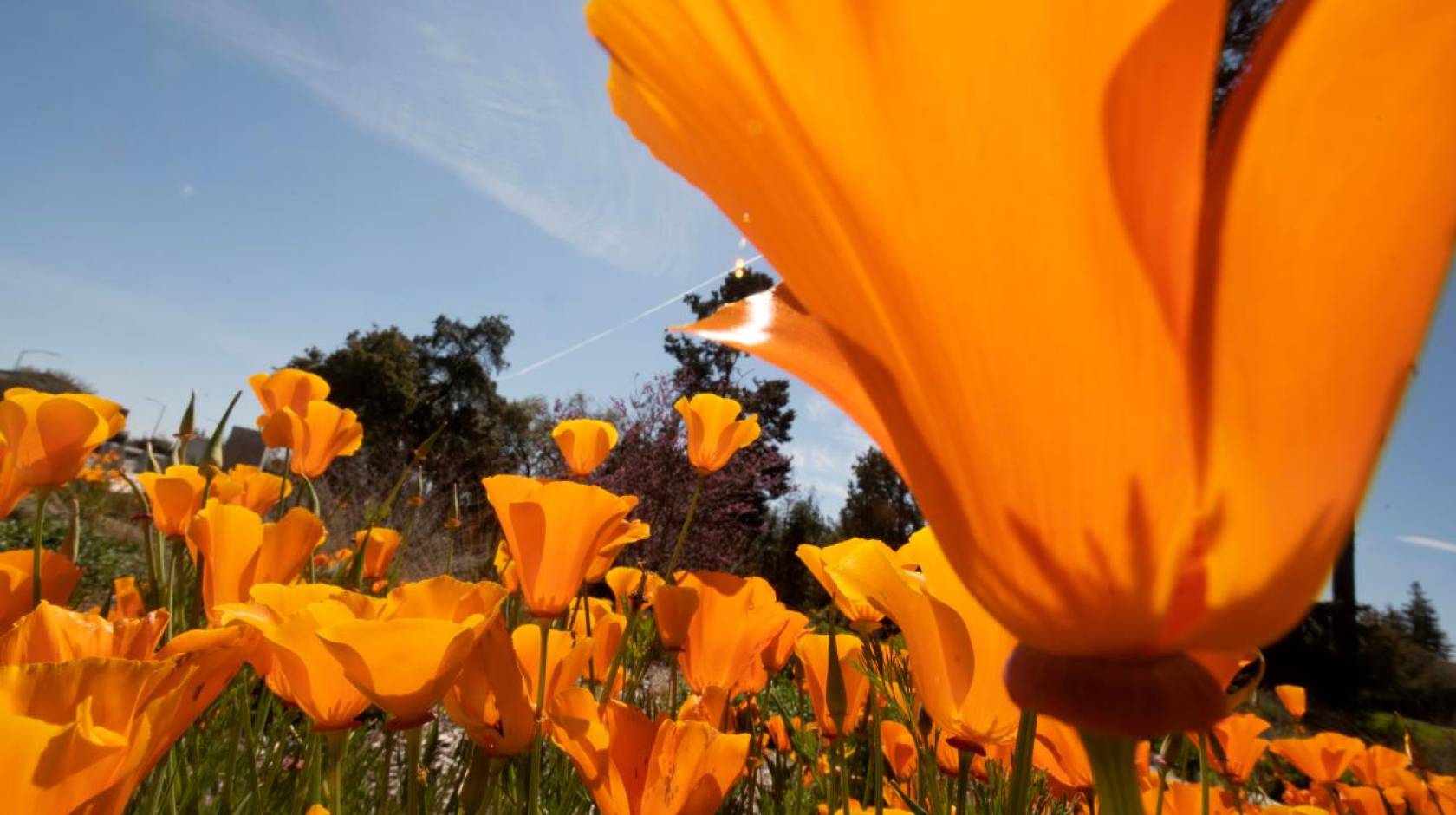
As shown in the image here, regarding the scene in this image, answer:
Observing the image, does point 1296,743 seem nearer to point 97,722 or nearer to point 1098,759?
point 1098,759

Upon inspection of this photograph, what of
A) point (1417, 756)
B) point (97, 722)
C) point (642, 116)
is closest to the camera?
point (642, 116)

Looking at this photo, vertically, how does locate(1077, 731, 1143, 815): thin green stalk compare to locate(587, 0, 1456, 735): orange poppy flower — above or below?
below

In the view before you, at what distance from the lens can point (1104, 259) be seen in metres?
0.27

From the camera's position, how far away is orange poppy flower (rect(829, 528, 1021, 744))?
62cm

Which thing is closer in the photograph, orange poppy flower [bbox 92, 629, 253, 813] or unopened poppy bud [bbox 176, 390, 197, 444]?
orange poppy flower [bbox 92, 629, 253, 813]

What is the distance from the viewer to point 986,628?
2.17ft

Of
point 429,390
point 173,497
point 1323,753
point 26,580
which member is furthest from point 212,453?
point 429,390

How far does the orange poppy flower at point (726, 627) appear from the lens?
4.47 ft

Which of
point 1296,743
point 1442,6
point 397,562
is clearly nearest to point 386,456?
point 397,562

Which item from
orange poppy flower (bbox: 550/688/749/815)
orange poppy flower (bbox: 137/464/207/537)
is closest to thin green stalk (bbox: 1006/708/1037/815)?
orange poppy flower (bbox: 550/688/749/815)

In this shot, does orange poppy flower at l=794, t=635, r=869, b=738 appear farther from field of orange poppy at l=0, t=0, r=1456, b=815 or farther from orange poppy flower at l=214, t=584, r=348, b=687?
field of orange poppy at l=0, t=0, r=1456, b=815

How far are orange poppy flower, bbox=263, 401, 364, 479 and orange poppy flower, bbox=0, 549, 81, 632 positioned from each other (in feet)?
2.91

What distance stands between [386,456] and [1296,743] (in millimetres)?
17016

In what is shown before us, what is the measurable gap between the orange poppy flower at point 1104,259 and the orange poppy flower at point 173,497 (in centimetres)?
151
